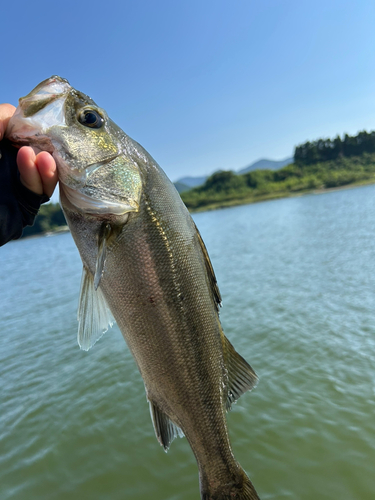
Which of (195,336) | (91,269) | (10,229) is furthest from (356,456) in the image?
(10,229)

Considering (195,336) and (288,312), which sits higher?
(195,336)

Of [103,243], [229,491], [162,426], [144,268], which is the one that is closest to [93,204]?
[103,243]

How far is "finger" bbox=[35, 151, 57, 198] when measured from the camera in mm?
2020

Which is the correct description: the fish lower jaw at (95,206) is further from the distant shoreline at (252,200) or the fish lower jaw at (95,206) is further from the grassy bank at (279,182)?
the grassy bank at (279,182)

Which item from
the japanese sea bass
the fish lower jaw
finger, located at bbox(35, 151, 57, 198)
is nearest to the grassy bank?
the japanese sea bass

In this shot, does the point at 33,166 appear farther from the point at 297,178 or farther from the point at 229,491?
the point at 297,178

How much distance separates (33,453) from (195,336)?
5.25 meters

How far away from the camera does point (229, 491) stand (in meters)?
2.40

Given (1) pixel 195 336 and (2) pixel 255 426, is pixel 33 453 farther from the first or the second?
(1) pixel 195 336

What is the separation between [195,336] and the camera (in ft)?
7.70

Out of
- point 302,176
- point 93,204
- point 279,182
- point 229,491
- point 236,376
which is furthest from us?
point 279,182

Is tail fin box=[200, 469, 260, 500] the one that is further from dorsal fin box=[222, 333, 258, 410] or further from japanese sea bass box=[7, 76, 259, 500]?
dorsal fin box=[222, 333, 258, 410]

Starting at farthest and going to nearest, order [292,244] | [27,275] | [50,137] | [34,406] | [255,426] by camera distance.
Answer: [27,275], [292,244], [34,406], [255,426], [50,137]

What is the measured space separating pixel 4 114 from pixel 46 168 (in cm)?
50
